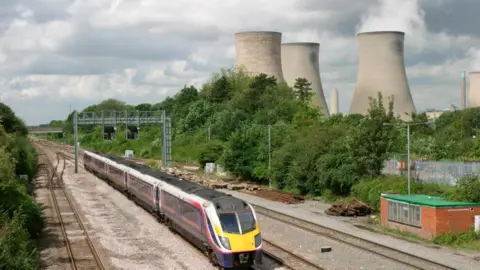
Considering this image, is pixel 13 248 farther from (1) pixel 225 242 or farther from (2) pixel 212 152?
(2) pixel 212 152

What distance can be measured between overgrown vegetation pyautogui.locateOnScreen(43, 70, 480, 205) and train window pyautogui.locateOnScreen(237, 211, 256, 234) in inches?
424

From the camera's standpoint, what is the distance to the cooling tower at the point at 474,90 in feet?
267

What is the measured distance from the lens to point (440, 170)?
3041cm

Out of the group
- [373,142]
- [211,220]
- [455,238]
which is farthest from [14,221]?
[373,142]

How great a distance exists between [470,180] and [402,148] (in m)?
14.0

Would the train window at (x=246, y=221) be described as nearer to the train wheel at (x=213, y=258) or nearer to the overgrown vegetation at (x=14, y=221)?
the train wheel at (x=213, y=258)

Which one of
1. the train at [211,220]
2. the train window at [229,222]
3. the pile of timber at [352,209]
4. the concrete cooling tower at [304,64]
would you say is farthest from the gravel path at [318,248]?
the concrete cooling tower at [304,64]

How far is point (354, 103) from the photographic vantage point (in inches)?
2886

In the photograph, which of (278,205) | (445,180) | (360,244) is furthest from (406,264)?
(278,205)

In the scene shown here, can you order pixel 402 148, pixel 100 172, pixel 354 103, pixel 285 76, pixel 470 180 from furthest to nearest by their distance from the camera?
pixel 285 76
pixel 354 103
pixel 100 172
pixel 402 148
pixel 470 180

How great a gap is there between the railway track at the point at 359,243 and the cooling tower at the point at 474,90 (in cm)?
6132

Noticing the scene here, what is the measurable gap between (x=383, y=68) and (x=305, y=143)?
3220 cm

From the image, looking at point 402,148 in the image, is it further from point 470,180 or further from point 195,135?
point 195,135

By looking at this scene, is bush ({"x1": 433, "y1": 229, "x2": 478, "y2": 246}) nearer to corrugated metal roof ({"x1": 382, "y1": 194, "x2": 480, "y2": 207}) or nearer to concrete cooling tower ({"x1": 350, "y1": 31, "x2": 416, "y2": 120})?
corrugated metal roof ({"x1": 382, "y1": 194, "x2": 480, "y2": 207})
